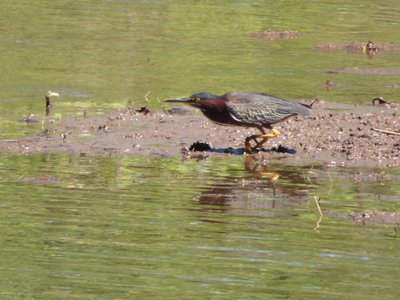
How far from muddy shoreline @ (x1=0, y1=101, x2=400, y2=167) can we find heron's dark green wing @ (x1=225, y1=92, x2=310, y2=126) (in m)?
0.33

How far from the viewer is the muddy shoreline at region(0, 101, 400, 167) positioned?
12.3 metres

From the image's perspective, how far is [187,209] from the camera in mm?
9875

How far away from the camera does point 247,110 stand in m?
12.5

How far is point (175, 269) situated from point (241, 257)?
0.55 m

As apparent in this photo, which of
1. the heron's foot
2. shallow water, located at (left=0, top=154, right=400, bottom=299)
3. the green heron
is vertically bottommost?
shallow water, located at (left=0, top=154, right=400, bottom=299)

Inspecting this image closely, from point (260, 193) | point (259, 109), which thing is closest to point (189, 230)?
point (260, 193)

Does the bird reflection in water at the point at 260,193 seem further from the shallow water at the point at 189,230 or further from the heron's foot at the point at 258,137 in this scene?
the heron's foot at the point at 258,137

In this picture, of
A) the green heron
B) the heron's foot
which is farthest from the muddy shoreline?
the green heron

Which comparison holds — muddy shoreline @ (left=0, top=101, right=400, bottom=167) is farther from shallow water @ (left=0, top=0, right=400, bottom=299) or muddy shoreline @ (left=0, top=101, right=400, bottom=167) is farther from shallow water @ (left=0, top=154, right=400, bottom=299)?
shallow water @ (left=0, top=154, right=400, bottom=299)

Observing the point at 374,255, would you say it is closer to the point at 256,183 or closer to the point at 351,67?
the point at 256,183

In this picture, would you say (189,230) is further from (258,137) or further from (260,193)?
(258,137)

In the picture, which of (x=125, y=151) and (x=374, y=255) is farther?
(x=125, y=151)

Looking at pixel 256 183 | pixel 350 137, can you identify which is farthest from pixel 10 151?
pixel 350 137

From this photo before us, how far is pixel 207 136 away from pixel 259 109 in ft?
2.83
